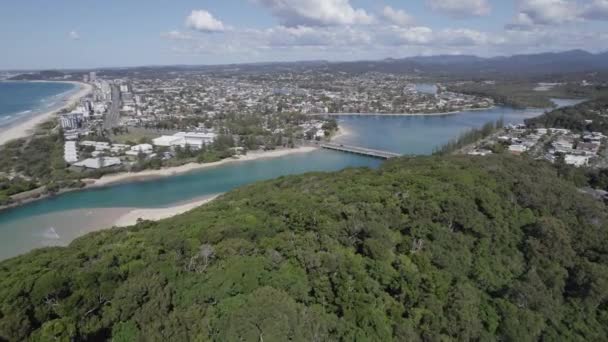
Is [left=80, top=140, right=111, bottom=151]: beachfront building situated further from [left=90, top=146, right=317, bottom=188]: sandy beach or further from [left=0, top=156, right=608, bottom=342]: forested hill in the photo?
[left=0, top=156, right=608, bottom=342]: forested hill

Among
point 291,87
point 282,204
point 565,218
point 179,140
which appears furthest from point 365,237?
point 291,87

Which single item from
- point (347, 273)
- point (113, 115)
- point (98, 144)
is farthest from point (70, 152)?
point (347, 273)

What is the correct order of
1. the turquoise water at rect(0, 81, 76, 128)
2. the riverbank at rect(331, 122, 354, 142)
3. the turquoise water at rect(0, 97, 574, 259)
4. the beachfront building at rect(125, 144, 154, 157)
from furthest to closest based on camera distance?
the turquoise water at rect(0, 81, 76, 128) < the riverbank at rect(331, 122, 354, 142) < the beachfront building at rect(125, 144, 154, 157) < the turquoise water at rect(0, 97, 574, 259)

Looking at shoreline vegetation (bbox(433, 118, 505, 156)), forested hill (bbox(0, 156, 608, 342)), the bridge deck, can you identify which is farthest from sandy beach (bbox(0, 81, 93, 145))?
shoreline vegetation (bbox(433, 118, 505, 156))

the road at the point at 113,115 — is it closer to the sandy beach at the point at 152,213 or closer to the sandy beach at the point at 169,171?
the sandy beach at the point at 169,171

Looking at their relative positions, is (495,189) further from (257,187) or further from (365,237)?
(257,187)

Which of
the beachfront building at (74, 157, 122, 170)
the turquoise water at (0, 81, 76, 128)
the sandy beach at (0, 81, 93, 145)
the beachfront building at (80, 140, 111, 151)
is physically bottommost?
the beachfront building at (74, 157, 122, 170)
